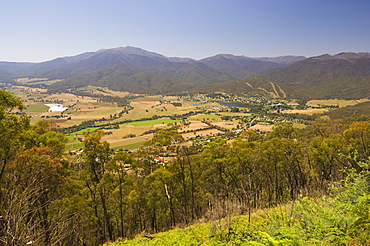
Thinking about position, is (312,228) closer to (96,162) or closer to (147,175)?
(96,162)

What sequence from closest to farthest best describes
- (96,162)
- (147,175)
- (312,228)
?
(312,228) → (96,162) → (147,175)

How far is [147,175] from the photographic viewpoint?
69.0ft

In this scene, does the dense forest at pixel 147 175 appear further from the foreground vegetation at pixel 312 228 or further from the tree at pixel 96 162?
the foreground vegetation at pixel 312 228

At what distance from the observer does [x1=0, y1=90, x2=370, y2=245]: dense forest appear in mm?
12254

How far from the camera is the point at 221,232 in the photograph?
10.7m

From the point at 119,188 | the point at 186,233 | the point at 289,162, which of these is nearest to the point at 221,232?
the point at 186,233

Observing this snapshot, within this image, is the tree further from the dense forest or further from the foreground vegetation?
the foreground vegetation

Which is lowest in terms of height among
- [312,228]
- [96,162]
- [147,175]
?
[147,175]

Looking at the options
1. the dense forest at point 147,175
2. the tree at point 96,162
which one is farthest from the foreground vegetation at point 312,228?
the tree at point 96,162

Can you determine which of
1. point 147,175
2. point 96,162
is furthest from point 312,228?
point 147,175

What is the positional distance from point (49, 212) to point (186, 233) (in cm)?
1011

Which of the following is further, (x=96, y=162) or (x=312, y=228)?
(x=96, y=162)

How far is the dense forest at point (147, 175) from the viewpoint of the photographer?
1225cm

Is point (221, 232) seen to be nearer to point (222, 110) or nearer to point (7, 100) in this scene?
point (7, 100)
